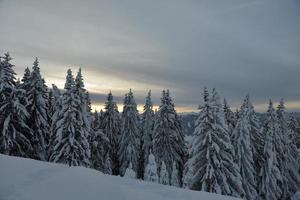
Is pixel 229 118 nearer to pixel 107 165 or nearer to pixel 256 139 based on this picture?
pixel 256 139

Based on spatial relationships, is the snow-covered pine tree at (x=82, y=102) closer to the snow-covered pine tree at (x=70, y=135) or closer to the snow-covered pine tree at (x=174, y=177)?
Answer: the snow-covered pine tree at (x=70, y=135)

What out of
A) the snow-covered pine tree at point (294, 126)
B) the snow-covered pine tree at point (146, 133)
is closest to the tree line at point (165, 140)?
the snow-covered pine tree at point (146, 133)

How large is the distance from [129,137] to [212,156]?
26.8 m

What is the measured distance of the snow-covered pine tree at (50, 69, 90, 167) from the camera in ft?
113

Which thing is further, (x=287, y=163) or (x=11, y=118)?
(x=287, y=163)

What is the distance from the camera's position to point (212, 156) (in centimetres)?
3164

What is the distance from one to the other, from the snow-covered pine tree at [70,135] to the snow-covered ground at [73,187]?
19.7m

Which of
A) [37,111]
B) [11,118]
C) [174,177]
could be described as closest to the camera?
[11,118]

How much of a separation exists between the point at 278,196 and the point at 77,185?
3642cm

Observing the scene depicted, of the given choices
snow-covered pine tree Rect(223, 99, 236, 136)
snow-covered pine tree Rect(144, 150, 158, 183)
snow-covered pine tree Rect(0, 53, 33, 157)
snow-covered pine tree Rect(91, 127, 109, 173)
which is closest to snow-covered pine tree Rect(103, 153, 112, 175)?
snow-covered pine tree Rect(91, 127, 109, 173)

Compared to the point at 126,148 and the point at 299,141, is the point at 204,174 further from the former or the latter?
the point at 299,141

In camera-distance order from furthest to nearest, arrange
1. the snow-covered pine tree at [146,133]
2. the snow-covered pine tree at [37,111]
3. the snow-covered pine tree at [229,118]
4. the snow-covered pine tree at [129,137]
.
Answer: the snow-covered pine tree at [146,133] → the snow-covered pine tree at [129,137] → the snow-covered pine tree at [229,118] → the snow-covered pine tree at [37,111]

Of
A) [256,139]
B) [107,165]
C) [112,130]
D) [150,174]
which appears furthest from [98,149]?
[150,174]

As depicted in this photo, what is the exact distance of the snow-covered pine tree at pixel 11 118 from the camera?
32.5 m
